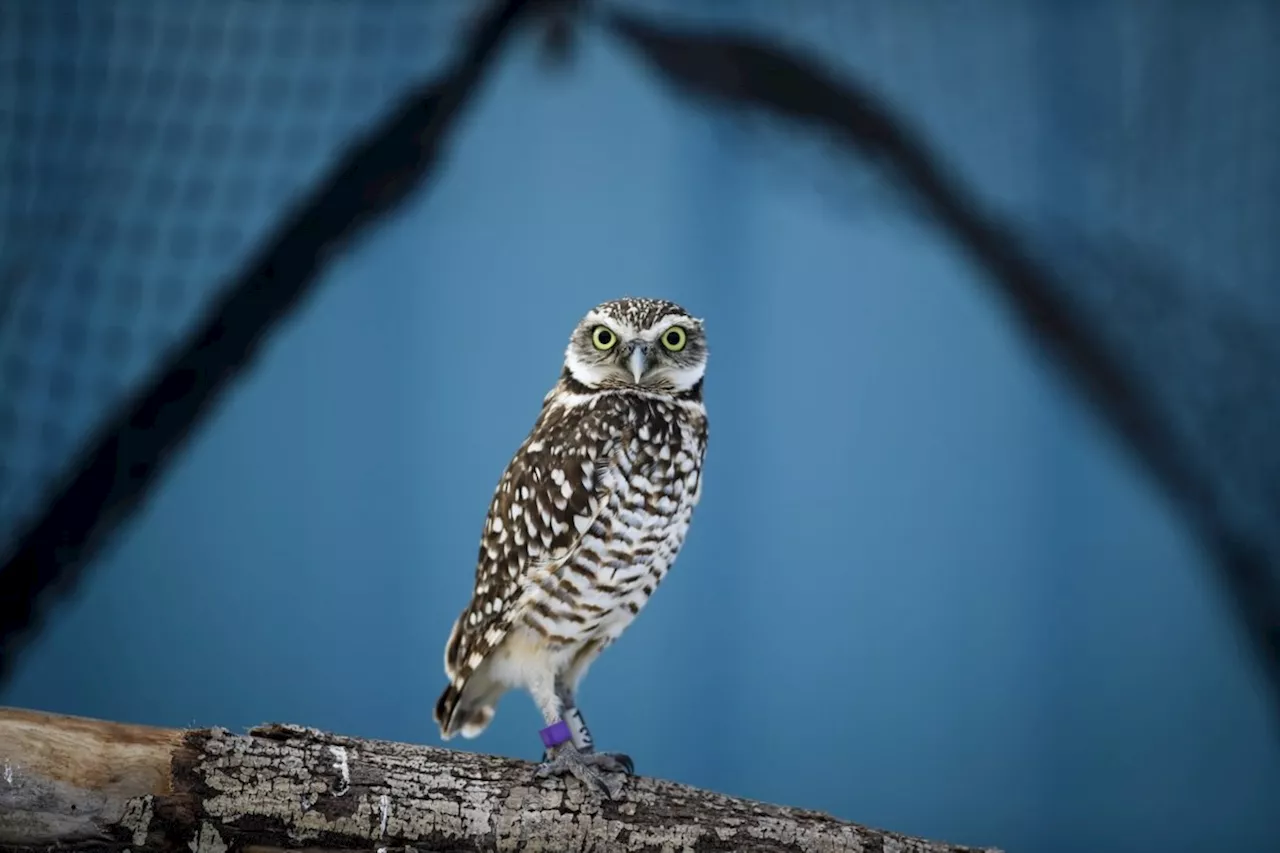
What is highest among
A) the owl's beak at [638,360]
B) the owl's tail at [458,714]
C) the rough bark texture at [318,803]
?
the owl's beak at [638,360]

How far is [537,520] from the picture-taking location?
218 centimetres

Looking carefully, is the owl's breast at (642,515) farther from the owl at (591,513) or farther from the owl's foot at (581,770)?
the owl's foot at (581,770)

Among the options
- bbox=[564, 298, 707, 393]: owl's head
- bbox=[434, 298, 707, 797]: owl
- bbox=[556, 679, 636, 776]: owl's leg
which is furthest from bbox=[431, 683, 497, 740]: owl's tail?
bbox=[564, 298, 707, 393]: owl's head

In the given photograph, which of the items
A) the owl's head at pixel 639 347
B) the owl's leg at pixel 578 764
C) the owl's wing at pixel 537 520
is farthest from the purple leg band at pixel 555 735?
the owl's head at pixel 639 347

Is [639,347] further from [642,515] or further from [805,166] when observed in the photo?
[805,166]

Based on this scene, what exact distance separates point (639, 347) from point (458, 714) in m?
0.85

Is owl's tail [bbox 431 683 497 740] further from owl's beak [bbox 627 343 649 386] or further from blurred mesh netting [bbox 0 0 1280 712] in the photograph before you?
blurred mesh netting [bbox 0 0 1280 712]

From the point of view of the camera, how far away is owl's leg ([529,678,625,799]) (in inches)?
80.7

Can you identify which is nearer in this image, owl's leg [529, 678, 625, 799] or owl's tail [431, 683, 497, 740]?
owl's leg [529, 678, 625, 799]

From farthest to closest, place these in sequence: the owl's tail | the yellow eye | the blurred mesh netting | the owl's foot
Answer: the blurred mesh netting < the owl's tail < the yellow eye < the owl's foot

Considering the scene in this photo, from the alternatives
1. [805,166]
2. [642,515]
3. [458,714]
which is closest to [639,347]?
[642,515]

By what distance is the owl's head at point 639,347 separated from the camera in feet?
7.02

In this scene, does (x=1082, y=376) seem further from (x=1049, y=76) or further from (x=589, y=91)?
(x=589, y=91)

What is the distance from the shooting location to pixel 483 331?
11.2 feet
